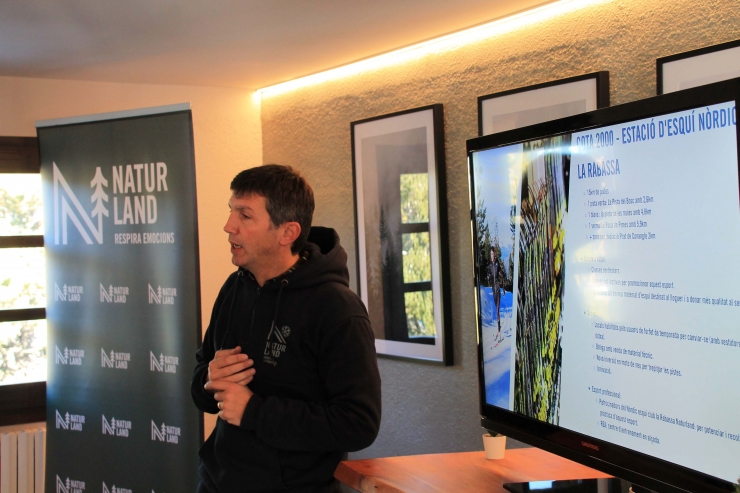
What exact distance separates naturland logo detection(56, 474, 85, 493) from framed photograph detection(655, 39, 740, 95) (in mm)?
3033


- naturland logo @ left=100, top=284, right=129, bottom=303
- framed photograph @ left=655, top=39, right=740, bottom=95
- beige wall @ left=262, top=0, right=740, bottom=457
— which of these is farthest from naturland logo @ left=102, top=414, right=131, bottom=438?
framed photograph @ left=655, top=39, right=740, bottom=95

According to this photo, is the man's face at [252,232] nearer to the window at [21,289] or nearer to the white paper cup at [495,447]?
the white paper cup at [495,447]

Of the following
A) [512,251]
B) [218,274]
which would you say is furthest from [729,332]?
[218,274]

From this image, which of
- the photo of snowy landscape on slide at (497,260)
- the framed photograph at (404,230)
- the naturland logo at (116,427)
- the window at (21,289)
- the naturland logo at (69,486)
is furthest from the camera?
the window at (21,289)

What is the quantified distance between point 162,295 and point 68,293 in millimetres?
562

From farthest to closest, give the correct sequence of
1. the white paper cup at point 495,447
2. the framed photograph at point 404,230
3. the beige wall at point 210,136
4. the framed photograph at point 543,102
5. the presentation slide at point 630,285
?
the beige wall at point 210,136 → the framed photograph at point 404,230 → the framed photograph at point 543,102 → the white paper cup at point 495,447 → the presentation slide at point 630,285

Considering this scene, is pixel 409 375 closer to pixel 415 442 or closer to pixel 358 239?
pixel 415 442

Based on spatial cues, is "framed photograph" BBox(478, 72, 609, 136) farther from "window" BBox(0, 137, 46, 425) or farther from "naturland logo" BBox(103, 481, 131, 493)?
"window" BBox(0, 137, 46, 425)

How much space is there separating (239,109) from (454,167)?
5.93ft

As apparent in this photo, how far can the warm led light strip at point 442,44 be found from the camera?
2.97 meters

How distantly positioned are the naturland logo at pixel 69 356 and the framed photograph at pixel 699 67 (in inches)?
109

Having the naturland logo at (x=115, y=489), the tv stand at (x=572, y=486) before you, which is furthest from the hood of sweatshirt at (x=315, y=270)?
the naturland logo at (x=115, y=489)

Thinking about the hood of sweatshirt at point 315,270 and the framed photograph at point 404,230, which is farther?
the framed photograph at point 404,230

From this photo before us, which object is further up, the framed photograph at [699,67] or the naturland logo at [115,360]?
the framed photograph at [699,67]
